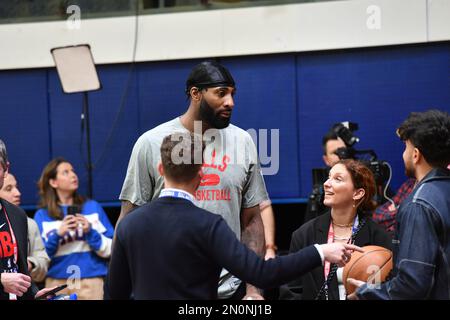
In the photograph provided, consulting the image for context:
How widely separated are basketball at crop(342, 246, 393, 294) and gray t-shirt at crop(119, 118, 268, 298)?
63 centimetres

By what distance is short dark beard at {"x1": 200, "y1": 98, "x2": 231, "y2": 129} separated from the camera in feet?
13.2

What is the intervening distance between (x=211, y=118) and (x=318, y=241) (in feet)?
3.55

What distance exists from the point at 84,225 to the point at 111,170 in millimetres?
1491

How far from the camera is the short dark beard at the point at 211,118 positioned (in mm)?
4012

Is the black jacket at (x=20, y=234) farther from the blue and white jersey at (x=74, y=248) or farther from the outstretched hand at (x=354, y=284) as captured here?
the blue and white jersey at (x=74, y=248)

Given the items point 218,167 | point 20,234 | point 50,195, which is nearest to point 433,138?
point 218,167

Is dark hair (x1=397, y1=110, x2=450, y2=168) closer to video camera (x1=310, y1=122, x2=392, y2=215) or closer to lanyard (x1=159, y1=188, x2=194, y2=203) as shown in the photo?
lanyard (x1=159, y1=188, x2=194, y2=203)

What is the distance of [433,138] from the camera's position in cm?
346

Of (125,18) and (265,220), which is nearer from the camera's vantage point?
(265,220)

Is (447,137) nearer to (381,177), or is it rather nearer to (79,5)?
(381,177)

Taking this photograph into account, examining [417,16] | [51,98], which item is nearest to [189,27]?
[51,98]

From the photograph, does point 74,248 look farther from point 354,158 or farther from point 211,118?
point 211,118

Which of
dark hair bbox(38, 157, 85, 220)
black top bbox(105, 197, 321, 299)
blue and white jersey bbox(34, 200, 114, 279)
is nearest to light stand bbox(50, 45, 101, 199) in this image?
dark hair bbox(38, 157, 85, 220)
